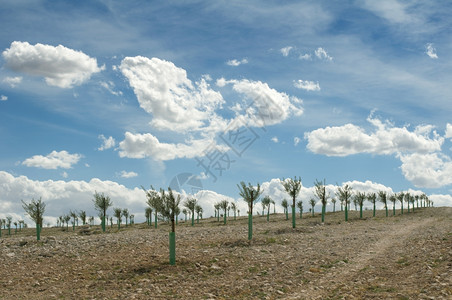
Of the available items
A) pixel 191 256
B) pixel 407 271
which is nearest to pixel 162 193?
pixel 191 256

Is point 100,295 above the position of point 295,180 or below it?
below

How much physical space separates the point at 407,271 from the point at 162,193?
1372 cm

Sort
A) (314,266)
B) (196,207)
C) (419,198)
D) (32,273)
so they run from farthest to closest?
(419,198), (196,207), (32,273), (314,266)

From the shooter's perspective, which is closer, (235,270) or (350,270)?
(350,270)

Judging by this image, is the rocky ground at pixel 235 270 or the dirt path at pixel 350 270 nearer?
the dirt path at pixel 350 270

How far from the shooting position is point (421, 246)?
22.5m

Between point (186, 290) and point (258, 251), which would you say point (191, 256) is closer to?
point (258, 251)

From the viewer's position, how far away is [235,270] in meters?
17.9

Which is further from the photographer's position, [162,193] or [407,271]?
[162,193]

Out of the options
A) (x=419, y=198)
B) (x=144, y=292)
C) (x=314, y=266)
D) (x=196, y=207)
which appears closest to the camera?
(x=144, y=292)

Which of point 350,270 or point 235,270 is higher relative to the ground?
point 350,270

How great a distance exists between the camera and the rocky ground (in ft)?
45.4

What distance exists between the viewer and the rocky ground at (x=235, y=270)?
13.8m

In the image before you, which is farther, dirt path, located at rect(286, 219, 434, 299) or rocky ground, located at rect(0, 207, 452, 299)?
rocky ground, located at rect(0, 207, 452, 299)
